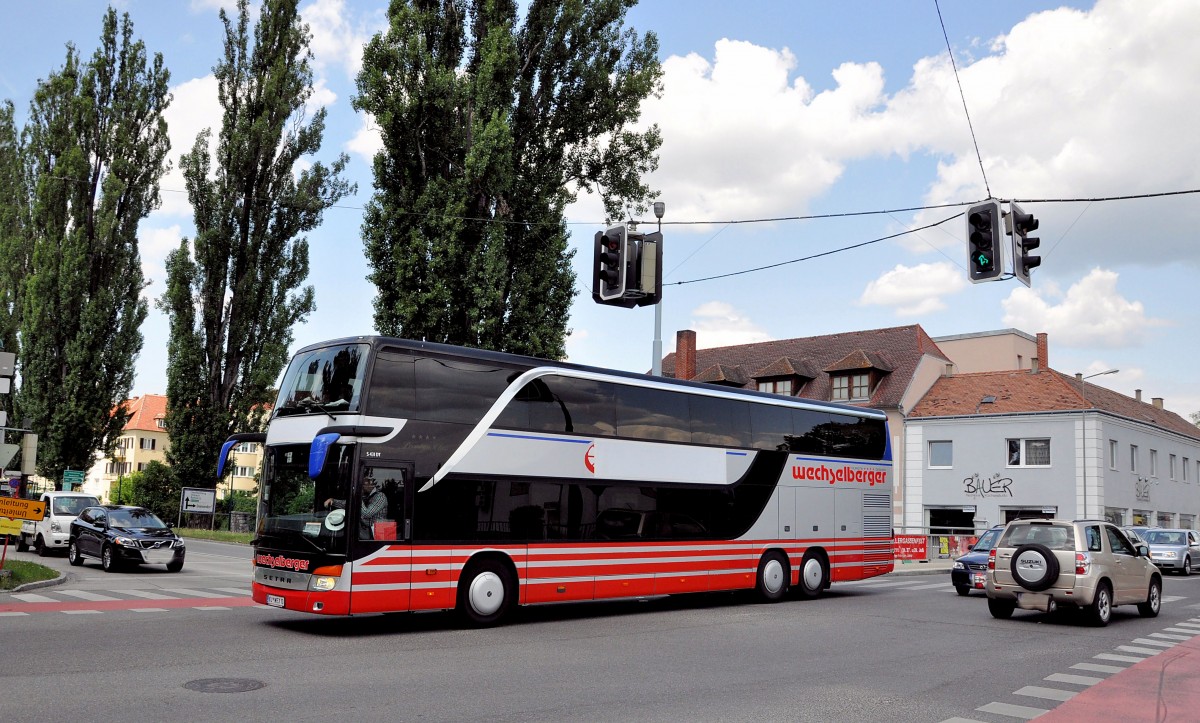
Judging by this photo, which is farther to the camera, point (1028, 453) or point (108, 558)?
point (1028, 453)

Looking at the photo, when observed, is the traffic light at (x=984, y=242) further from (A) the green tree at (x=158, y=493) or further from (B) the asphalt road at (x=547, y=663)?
(A) the green tree at (x=158, y=493)

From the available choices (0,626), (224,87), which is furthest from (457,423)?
(224,87)

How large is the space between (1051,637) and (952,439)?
117 feet

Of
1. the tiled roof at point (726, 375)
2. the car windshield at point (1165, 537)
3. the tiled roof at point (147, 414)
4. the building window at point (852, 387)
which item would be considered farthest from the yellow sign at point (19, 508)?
the tiled roof at point (147, 414)

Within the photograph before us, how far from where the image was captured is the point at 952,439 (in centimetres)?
4812

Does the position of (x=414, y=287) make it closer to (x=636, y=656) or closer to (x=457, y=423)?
(x=457, y=423)

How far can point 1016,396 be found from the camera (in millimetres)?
47500

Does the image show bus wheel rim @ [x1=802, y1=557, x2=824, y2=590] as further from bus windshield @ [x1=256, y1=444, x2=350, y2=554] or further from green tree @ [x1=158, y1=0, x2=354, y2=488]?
green tree @ [x1=158, y1=0, x2=354, y2=488]

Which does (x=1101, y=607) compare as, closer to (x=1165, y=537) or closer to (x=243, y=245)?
(x=1165, y=537)

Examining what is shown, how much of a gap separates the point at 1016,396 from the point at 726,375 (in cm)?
1575

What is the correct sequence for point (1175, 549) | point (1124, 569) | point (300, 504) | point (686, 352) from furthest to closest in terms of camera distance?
point (686, 352) → point (1175, 549) → point (1124, 569) → point (300, 504)

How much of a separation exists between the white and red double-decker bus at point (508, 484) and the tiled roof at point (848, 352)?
32.4 metres

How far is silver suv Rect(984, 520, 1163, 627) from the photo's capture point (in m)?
15.4

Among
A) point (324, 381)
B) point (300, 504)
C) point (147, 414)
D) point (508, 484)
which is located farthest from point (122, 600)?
point (147, 414)
